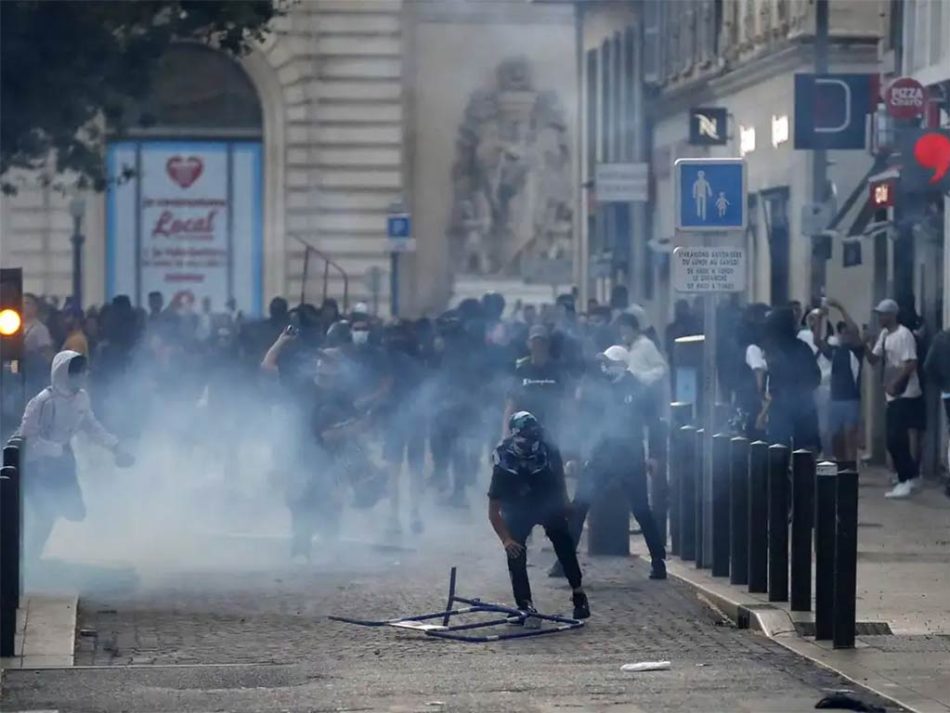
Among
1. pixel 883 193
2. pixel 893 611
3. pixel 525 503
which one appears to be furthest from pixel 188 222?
pixel 893 611

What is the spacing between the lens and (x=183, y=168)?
51688mm

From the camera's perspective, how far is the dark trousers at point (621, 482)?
16219 millimetres

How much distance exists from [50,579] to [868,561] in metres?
5.08

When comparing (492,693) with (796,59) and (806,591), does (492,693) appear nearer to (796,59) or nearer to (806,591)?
(806,591)

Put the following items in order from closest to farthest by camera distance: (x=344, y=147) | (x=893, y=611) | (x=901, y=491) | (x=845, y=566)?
(x=845, y=566) < (x=893, y=611) < (x=901, y=491) < (x=344, y=147)

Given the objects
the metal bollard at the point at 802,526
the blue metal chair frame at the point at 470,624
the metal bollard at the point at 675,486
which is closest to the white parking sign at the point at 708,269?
the metal bollard at the point at 675,486

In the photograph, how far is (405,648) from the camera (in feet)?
42.4

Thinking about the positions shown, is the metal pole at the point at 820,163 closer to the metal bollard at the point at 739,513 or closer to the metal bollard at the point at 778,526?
the metal bollard at the point at 739,513

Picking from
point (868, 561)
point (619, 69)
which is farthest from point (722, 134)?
point (868, 561)

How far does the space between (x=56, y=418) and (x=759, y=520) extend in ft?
14.6

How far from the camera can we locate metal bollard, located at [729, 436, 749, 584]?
15023mm

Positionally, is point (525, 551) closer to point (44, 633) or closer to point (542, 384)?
point (44, 633)

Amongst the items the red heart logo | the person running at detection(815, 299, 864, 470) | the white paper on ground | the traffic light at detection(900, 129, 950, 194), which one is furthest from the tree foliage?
the red heart logo

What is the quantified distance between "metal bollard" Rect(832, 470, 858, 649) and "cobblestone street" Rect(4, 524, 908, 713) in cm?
33
